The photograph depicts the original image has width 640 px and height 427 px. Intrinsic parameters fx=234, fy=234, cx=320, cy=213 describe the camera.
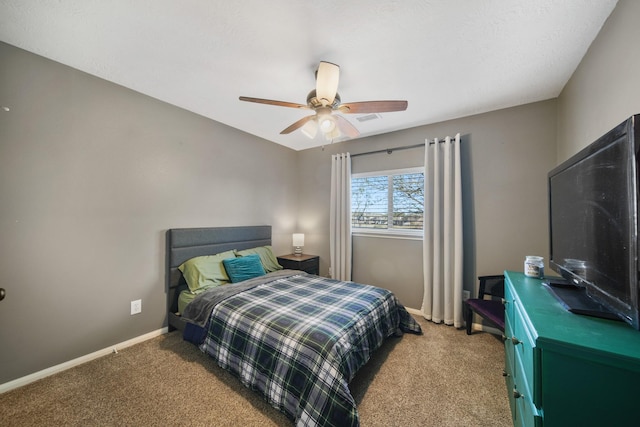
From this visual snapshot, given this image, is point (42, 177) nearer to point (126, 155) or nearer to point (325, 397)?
point (126, 155)

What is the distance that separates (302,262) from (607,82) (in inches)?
132

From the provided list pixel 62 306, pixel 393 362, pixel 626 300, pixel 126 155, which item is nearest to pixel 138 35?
pixel 126 155

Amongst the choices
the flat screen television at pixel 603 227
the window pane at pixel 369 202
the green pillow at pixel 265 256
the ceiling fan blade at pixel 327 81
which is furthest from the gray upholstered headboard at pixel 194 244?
the flat screen television at pixel 603 227

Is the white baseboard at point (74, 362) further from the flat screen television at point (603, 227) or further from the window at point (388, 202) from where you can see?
the flat screen television at point (603, 227)

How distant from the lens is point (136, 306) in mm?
2354

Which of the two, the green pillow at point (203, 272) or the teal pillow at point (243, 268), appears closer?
the green pillow at point (203, 272)

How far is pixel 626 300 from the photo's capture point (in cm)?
80

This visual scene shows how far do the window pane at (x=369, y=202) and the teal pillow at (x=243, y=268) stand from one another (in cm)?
159

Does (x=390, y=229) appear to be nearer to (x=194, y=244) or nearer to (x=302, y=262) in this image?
(x=302, y=262)

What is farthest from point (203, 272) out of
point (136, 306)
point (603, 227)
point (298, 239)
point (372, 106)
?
point (603, 227)

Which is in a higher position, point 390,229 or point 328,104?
point 328,104

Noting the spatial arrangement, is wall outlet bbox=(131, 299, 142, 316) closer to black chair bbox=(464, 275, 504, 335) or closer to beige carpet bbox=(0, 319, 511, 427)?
beige carpet bbox=(0, 319, 511, 427)

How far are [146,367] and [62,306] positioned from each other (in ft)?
2.80

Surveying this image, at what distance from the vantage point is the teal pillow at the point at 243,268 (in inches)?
107
